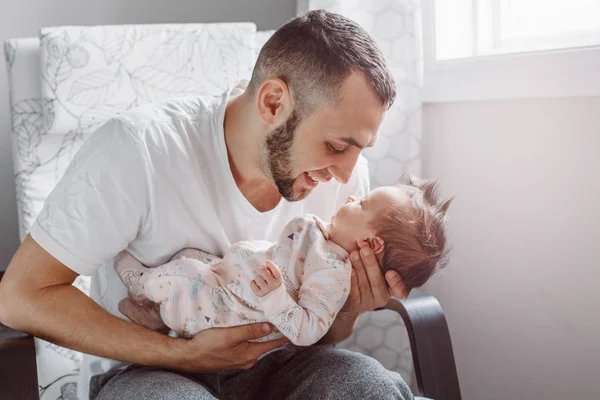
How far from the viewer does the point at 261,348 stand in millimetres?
1348

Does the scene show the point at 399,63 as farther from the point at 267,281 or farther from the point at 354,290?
the point at 267,281

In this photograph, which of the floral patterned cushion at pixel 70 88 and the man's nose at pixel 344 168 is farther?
the floral patterned cushion at pixel 70 88

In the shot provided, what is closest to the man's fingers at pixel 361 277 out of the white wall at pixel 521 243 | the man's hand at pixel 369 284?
the man's hand at pixel 369 284

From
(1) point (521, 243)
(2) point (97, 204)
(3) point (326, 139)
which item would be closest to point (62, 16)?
(2) point (97, 204)

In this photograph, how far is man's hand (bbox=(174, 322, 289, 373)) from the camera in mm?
1290

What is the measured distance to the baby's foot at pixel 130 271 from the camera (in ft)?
4.42

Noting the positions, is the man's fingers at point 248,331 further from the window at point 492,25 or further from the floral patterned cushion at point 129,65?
the window at point 492,25

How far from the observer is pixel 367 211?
1.36 metres

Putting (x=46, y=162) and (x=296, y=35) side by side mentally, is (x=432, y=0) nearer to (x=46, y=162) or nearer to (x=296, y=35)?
(x=296, y=35)

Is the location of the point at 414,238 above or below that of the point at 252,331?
above

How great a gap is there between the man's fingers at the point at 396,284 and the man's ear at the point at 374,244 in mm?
47

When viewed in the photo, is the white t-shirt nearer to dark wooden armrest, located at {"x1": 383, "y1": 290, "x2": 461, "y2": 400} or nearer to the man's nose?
the man's nose

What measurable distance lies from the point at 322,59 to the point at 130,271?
549 millimetres

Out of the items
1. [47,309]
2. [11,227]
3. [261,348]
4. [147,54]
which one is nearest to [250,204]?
[261,348]
